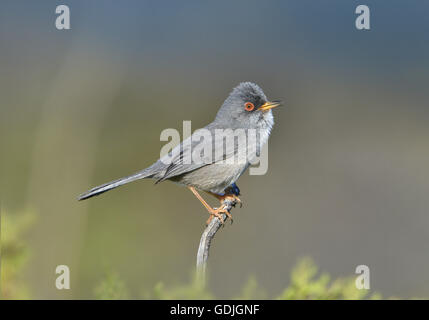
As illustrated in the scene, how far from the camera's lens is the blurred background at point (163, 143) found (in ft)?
19.3

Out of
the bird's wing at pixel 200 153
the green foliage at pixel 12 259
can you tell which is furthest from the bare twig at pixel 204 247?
the bird's wing at pixel 200 153

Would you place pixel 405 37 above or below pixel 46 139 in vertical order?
above

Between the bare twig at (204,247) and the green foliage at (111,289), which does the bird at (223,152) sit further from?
the green foliage at (111,289)

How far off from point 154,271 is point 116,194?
1.70 metres

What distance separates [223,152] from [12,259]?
2.67m

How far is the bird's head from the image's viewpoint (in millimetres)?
4336

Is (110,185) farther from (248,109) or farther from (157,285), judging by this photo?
(157,285)

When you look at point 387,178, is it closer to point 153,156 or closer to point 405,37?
point 153,156

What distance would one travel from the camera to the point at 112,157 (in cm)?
827

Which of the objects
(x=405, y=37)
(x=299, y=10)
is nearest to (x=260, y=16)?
(x=299, y=10)

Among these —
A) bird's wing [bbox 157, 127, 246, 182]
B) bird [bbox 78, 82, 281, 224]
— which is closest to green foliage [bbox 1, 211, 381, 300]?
bird [bbox 78, 82, 281, 224]

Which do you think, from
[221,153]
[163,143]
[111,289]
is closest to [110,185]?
[221,153]

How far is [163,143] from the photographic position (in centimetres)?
835

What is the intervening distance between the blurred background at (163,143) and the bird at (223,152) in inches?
38.2
